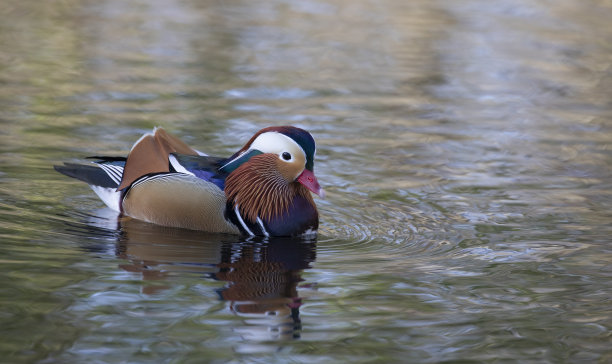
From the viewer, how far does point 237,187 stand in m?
7.41

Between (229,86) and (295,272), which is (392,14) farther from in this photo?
(295,272)

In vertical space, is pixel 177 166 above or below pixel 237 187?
above

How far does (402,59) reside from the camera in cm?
1464

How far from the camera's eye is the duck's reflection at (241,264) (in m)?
5.54

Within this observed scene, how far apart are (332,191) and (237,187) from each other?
1.28 m

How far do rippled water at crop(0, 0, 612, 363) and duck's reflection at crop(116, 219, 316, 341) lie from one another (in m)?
0.02

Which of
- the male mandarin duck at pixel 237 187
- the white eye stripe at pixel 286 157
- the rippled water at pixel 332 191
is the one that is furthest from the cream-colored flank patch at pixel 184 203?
the white eye stripe at pixel 286 157

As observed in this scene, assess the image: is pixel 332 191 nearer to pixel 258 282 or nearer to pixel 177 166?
pixel 177 166

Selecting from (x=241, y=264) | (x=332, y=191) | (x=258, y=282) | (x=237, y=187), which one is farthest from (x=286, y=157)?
(x=258, y=282)

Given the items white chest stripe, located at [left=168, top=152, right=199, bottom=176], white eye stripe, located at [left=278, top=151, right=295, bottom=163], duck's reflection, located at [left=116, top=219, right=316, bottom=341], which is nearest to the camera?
duck's reflection, located at [left=116, top=219, right=316, bottom=341]

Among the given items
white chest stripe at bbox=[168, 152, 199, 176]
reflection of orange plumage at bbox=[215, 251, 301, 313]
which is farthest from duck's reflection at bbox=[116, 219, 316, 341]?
white chest stripe at bbox=[168, 152, 199, 176]

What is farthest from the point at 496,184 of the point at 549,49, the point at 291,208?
the point at 549,49

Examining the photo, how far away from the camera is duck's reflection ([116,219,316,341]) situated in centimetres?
554

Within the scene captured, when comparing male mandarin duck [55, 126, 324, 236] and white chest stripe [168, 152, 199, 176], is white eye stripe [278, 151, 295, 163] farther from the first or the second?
white chest stripe [168, 152, 199, 176]
